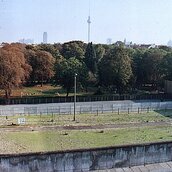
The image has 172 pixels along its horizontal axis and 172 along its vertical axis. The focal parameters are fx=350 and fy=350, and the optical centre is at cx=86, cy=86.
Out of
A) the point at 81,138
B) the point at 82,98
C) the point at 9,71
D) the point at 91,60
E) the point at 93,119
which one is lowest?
the point at 81,138

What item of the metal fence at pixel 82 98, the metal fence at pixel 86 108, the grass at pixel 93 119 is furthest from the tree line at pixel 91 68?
Answer: the grass at pixel 93 119

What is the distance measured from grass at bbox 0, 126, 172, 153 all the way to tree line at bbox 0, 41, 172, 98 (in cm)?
920

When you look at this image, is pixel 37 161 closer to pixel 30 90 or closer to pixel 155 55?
pixel 30 90

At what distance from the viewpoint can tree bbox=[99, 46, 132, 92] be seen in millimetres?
29453

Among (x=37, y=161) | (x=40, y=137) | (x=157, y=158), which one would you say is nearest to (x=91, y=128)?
(x=40, y=137)

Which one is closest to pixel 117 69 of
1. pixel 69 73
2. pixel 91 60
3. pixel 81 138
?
pixel 69 73

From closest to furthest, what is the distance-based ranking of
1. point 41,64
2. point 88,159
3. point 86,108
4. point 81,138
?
point 88,159 < point 81,138 < point 86,108 < point 41,64

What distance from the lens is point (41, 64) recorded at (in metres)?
32.1

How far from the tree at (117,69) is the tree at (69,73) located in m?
1.97

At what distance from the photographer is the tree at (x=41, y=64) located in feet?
105

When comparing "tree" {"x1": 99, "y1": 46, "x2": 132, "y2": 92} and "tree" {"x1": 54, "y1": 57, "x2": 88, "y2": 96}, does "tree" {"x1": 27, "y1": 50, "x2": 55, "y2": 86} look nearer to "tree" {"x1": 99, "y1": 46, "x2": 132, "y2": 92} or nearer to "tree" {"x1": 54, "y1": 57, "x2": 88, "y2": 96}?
"tree" {"x1": 54, "y1": 57, "x2": 88, "y2": 96}

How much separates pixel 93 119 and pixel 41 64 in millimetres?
12473

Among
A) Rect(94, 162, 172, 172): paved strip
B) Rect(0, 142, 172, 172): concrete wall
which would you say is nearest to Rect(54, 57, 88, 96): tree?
Rect(0, 142, 172, 172): concrete wall

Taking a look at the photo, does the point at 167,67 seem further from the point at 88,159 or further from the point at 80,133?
the point at 88,159
